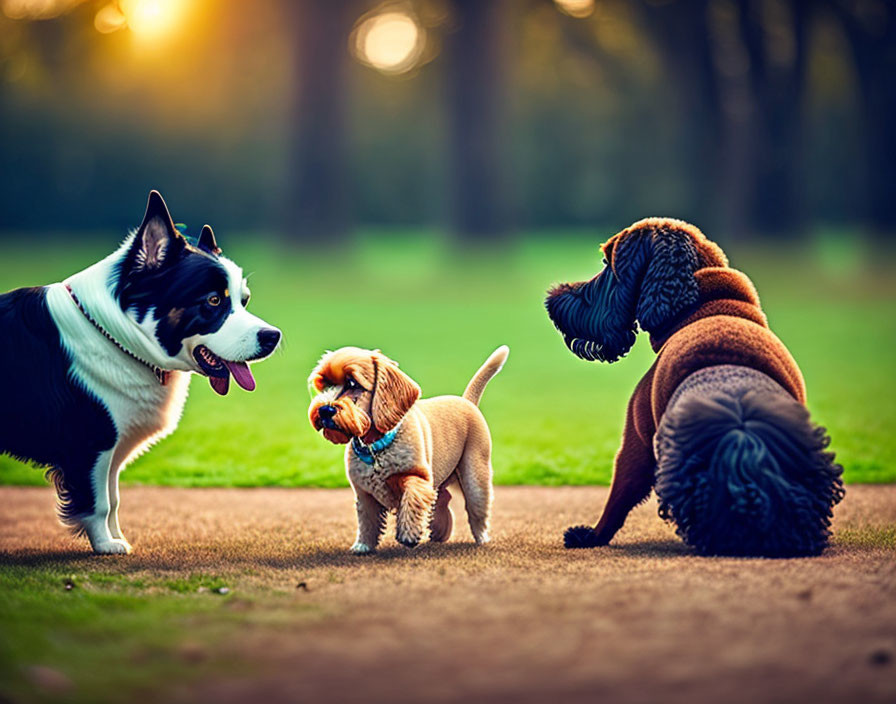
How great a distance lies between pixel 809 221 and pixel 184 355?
3414 cm

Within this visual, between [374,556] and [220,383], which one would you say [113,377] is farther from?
[374,556]

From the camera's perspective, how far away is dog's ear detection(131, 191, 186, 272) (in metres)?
6.11

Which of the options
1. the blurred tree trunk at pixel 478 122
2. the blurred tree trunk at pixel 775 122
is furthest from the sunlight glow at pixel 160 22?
the blurred tree trunk at pixel 775 122

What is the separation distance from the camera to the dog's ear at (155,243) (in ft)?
20.0

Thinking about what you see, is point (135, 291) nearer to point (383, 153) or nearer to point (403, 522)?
point (403, 522)

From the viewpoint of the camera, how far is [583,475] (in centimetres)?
927

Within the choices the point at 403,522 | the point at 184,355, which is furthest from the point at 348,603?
the point at 184,355

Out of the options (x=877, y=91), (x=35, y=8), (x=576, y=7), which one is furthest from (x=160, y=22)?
(x=877, y=91)

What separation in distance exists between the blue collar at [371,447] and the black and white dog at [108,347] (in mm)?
613

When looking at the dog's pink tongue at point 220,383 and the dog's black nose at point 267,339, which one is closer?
the dog's black nose at point 267,339

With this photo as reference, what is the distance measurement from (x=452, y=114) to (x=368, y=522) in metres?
30.0

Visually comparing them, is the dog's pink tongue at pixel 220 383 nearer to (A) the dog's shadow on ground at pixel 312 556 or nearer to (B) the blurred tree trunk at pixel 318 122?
(A) the dog's shadow on ground at pixel 312 556

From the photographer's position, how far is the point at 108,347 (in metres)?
6.20

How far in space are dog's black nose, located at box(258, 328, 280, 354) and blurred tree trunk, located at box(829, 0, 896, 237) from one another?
3159 cm
